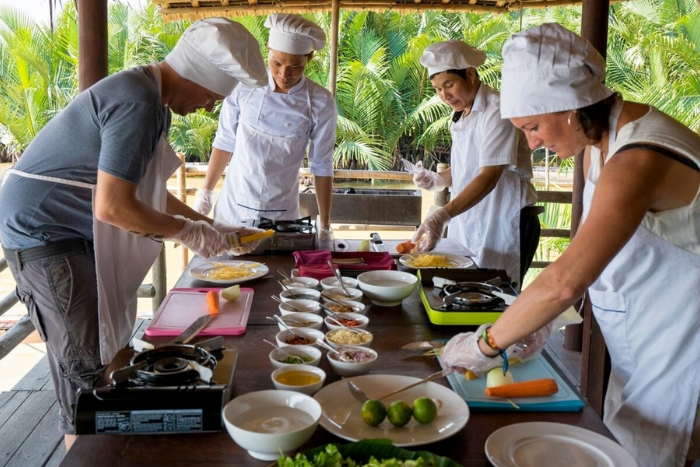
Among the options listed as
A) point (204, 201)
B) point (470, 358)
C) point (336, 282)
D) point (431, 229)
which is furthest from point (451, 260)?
point (204, 201)

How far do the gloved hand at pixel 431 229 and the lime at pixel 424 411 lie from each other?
1.63m

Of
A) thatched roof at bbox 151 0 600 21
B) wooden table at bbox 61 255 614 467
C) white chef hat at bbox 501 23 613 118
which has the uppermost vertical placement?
thatched roof at bbox 151 0 600 21

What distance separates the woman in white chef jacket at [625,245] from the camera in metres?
1.51

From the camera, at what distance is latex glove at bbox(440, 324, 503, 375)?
1620 millimetres

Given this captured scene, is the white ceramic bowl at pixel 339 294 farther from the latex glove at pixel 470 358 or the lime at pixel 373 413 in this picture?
the lime at pixel 373 413

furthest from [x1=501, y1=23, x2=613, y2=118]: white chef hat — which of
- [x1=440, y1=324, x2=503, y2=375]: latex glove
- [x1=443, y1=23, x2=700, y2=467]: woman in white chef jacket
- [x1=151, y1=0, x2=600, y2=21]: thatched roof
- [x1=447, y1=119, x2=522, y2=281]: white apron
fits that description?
[x1=151, y1=0, x2=600, y2=21]: thatched roof

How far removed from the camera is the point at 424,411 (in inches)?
55.2

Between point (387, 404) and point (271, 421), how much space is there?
0.95ft

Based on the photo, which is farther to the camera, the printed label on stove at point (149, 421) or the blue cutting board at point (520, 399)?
the blue cutting board at point (520, 399)

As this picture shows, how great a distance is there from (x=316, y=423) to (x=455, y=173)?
253cm

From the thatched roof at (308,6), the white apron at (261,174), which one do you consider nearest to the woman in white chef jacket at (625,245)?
the white apron at (261,174)

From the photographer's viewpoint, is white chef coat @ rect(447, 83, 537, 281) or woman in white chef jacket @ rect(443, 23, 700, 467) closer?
woman in white chef jacket @ rect(443, 23, 700, 467)

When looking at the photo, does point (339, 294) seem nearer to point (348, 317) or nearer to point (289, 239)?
point (348, 317)

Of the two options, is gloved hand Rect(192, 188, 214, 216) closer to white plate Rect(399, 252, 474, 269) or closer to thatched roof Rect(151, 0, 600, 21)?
white plate Rect(399, 252, 474, 269)
